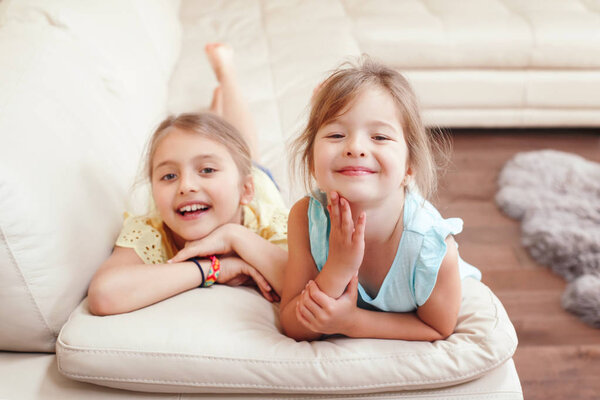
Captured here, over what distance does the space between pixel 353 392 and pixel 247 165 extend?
0.55 metres

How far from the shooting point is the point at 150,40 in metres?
1.89

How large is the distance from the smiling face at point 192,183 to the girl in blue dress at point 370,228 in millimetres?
188

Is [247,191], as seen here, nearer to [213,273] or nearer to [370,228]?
[213,273]

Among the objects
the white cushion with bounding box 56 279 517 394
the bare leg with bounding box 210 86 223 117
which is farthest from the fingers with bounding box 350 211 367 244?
the bare leg with bounding box 210 86 223 117

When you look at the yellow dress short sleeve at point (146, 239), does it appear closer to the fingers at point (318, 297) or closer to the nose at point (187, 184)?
the nose at point (187, 184)

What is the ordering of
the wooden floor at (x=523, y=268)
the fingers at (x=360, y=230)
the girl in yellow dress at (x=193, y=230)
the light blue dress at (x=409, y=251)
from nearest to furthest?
the fingers at (x=360, y=230), the light blue dress at (x=409, y=251), the girl in yellow dress at (x=193, y=230), the wooden floor at (x=523, y=268)

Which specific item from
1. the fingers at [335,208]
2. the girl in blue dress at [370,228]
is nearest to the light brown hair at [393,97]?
the girl in blue dress at [370,228]

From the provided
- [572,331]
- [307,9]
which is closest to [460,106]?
[307,9]

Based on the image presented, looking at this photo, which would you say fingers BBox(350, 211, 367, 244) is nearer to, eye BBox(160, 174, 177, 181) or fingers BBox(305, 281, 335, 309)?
fingers BBox(305, 281, 335, 309)

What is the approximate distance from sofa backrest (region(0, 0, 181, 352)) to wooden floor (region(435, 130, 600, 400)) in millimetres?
1096

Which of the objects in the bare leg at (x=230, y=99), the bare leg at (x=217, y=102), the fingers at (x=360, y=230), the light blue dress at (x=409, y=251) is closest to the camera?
the fingers at (x=360, y=230)

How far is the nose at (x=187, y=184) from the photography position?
111 centimetres

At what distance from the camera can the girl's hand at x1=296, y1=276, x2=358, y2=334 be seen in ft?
3.08

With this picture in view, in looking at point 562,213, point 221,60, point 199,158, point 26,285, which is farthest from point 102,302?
point 562,213
